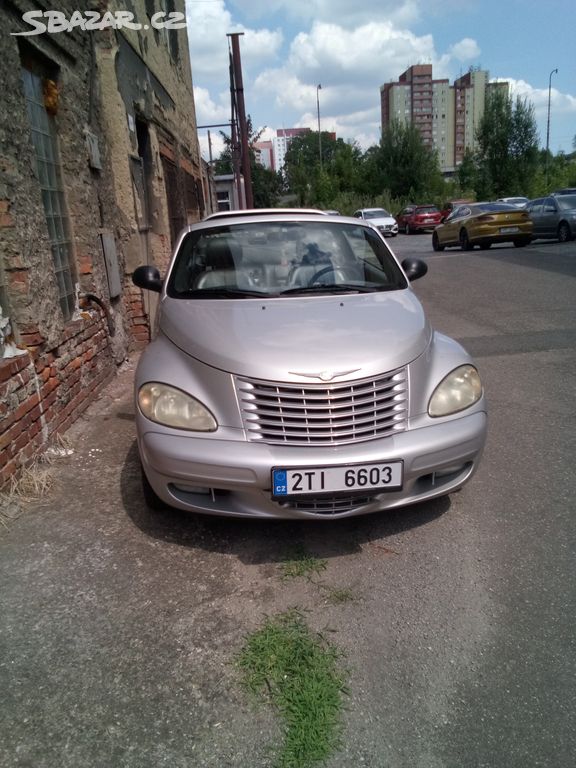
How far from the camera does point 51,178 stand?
5.01m

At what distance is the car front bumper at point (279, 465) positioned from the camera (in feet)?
8.42

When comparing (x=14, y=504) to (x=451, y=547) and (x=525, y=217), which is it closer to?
(x=451, y=547)

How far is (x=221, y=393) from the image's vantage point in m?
2.74

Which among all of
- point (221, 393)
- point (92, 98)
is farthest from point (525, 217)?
point (221, 393)

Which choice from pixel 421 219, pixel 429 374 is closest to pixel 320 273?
pixel 429 374

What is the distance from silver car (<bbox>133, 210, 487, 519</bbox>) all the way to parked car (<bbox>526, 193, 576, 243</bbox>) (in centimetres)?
1692

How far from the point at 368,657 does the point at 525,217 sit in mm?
17733

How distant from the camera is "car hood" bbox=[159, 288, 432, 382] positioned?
2.72 metres

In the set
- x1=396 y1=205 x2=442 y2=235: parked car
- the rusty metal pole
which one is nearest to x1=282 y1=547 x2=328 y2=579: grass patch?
the rusty metal pole

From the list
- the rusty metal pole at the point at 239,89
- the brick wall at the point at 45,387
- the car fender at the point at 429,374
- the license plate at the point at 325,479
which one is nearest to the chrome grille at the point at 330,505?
the license plate at the point at 325,479

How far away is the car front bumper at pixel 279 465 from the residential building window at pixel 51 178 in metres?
2.75

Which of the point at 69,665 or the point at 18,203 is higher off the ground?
the point at 18,203

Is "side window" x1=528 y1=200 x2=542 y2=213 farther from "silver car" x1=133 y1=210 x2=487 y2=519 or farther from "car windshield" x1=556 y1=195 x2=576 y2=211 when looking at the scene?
"silver car" x1=133 y1=210 x2=487 y2=519

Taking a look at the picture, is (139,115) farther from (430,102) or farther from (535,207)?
(430,102)
